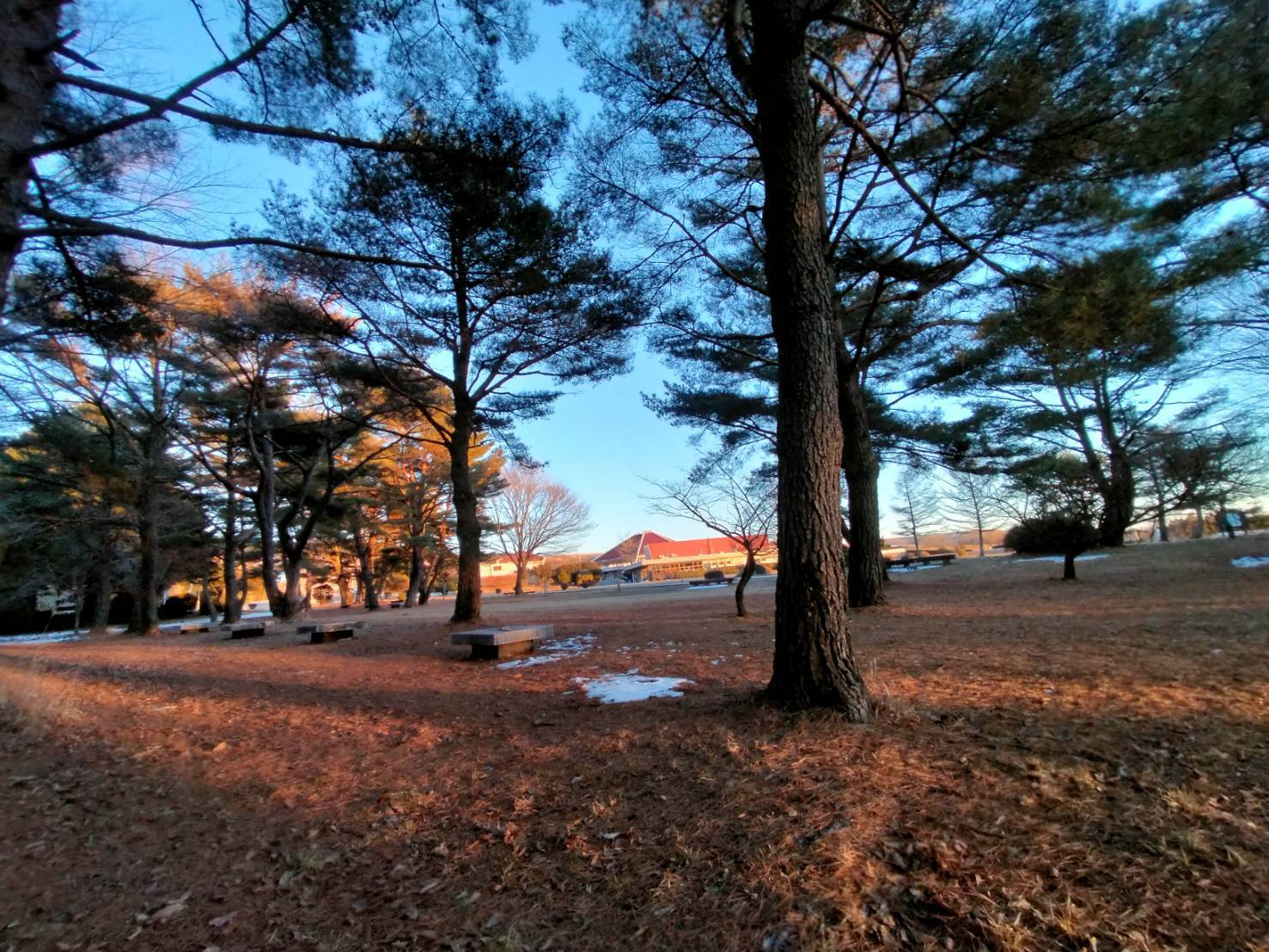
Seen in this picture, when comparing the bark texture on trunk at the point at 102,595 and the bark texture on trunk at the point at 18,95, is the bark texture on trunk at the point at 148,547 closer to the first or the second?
the bark texture on trunk at the point at 102,595

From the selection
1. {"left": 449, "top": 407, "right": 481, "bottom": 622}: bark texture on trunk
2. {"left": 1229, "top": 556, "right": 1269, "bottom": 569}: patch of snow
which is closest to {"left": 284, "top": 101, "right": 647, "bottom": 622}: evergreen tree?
{"left": 449, "top": 407, "right": 481, "bottom": 622}: bark texture on trunk

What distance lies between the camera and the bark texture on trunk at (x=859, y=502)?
9188 millimetres

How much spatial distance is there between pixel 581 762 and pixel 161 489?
52.7 ft

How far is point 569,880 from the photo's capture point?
92.5 inches

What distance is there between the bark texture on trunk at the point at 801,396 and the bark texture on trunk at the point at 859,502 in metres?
5.11

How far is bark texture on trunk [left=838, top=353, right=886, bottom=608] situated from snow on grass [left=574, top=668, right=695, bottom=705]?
195 inches

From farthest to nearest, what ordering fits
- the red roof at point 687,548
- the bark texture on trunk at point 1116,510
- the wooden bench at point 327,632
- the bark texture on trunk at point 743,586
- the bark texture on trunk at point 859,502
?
the red roof at point 687,548, the bark texture on trunk at point 1116,510, the wooden bench at point 327,632, the bark texture on trunk at point 743,586, the bark texture on trunk at point 859,502

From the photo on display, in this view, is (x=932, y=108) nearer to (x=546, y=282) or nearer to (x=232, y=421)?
(x=546, y=282)

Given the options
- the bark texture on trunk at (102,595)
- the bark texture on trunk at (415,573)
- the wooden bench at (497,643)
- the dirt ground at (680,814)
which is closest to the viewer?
the dirt ground at (680,814)

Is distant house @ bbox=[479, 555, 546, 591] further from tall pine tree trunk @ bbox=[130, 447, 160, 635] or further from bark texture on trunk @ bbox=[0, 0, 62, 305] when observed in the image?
bark texture on trunk @ bbox=[0, 0, 62, 305]

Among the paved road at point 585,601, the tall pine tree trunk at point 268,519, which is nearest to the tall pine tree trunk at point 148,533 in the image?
the tall pine tree trunk at point 268,519

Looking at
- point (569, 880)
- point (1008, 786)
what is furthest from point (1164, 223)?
point (569, 880)

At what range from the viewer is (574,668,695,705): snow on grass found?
456 centimetres

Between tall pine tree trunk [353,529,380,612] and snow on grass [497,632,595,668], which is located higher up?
tall pine tree trunk [353,529,380,612]
